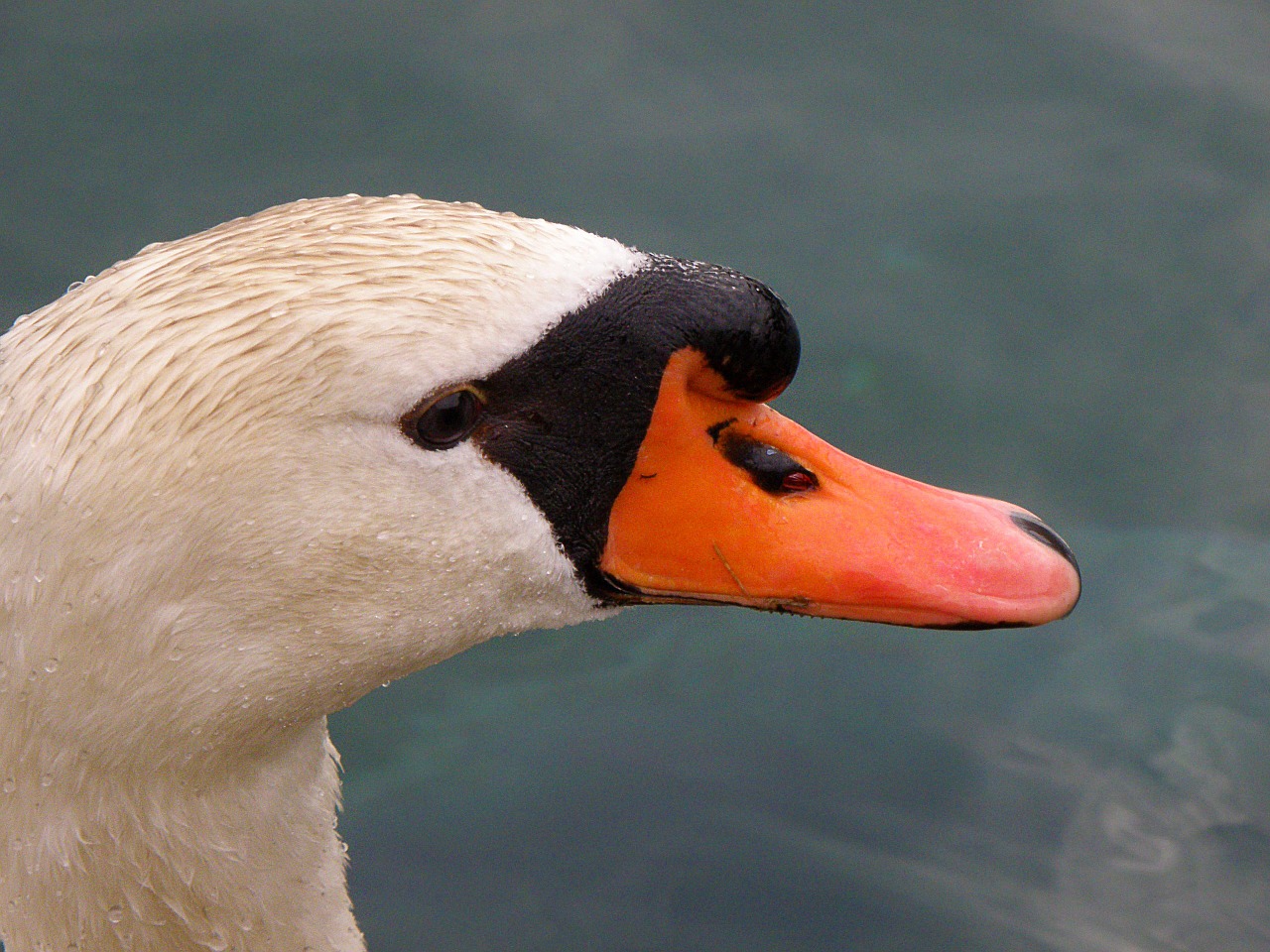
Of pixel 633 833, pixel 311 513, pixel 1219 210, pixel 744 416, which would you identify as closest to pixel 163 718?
pixel 311 513

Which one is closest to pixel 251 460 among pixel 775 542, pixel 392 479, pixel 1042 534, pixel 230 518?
pixel 230 518

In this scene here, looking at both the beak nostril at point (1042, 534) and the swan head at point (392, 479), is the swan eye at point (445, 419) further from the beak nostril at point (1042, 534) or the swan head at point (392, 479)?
the beak nostril at point (1042, 534)

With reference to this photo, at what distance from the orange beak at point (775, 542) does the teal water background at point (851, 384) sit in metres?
1.75

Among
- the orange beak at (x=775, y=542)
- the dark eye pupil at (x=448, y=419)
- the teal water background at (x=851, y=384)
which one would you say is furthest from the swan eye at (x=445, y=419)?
the teal water background at (x=851, y=384)

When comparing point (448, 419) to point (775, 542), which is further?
point (775, 542)

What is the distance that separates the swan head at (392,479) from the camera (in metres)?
1.81

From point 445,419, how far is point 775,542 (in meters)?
0.51

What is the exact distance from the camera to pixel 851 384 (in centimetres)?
443

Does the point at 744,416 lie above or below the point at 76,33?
below

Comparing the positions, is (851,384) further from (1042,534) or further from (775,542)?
(775,542)

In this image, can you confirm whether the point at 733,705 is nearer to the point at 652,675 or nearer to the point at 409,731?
the point at 652,675

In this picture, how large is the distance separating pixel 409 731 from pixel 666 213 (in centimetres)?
166

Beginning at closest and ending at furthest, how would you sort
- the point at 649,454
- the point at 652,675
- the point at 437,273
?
the point at 437,273, the point at 649,454, the point at 652,675

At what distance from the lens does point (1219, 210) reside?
4695 mm
